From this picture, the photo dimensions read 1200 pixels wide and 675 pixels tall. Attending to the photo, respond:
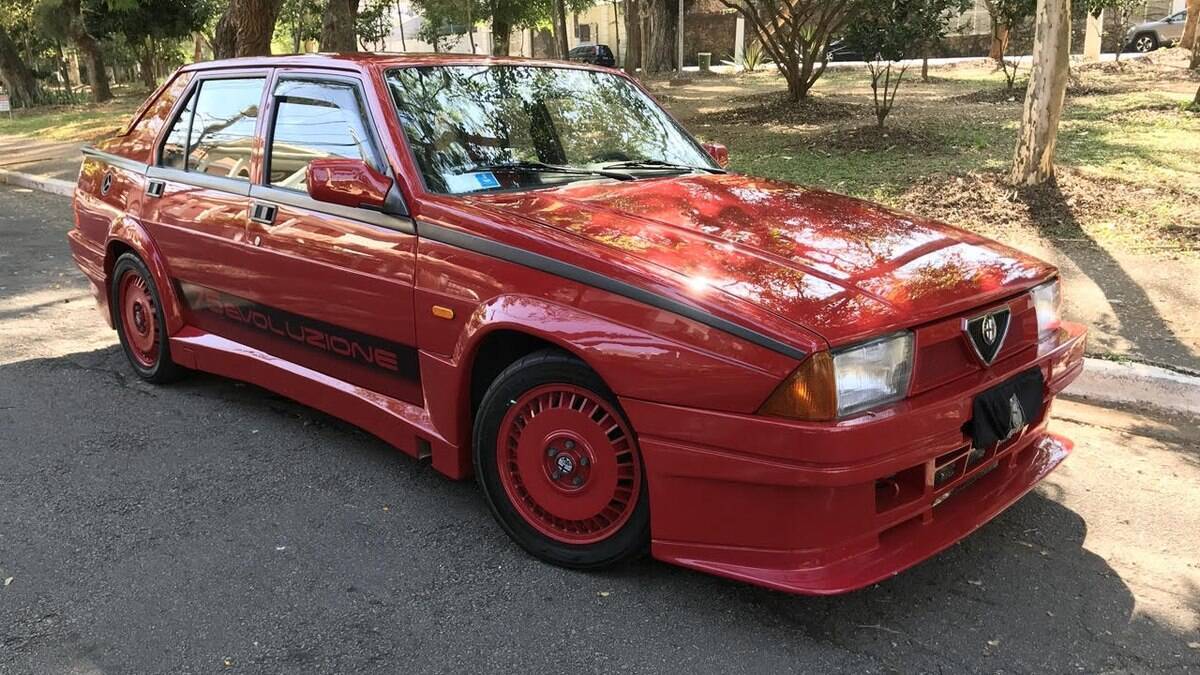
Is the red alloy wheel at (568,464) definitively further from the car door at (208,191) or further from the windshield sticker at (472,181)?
the car door at (208,191)

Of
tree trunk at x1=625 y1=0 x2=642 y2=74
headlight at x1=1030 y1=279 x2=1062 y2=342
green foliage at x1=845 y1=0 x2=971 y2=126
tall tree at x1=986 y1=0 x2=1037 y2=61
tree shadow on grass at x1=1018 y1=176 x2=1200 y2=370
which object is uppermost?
tree trunk at x1=625 y1=0 x2=642 y2=74

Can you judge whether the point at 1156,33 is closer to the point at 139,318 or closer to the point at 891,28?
the point at 891,28

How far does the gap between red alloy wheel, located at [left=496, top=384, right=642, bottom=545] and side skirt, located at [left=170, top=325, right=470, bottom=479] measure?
34 centimetres

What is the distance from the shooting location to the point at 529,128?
12.8 ft

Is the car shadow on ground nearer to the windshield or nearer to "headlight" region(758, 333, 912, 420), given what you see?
"headlight" region(758, 333, 912, 420)

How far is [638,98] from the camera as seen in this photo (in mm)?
4469

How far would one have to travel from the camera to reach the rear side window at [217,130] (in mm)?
4246

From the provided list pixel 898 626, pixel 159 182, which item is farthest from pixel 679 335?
pixel 159 182

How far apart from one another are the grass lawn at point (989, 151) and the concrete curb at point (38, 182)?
28.9ft

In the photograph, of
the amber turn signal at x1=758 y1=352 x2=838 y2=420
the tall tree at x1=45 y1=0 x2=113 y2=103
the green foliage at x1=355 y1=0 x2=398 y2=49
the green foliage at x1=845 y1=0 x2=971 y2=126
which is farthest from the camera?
the green foliage at x1=355 y1=0 x2=398 y2=49

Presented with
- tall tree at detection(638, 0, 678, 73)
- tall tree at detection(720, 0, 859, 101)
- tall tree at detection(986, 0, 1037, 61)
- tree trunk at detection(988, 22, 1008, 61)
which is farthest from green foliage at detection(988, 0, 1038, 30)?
tall tree at detection(638, 0, 678, 73)

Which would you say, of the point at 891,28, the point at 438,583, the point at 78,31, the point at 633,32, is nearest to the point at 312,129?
the point at 438,583

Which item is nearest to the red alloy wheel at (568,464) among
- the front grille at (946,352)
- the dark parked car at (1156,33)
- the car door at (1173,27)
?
the front grille at (946,352)

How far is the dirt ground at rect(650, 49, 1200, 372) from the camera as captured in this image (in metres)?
5.80
